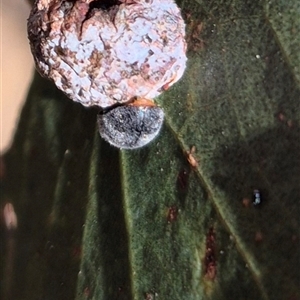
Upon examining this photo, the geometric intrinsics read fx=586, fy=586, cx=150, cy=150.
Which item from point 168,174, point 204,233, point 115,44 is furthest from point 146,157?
point 115,44

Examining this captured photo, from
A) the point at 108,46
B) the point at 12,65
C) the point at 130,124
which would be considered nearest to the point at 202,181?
the point at 130,124

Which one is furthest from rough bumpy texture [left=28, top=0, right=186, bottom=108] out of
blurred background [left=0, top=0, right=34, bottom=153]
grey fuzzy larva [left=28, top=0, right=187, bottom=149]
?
blurred background [left=0, top=0, right=34, bottom=153]

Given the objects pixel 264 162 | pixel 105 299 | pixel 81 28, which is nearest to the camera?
pixel 81 28

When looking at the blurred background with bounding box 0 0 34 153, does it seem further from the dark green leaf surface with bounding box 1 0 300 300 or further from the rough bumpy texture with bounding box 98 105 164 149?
the rough bumpy texture with bounding box 98 105 164 149

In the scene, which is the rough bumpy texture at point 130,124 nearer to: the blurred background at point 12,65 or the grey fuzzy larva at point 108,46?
the grey fuzzy larva at point 108,46

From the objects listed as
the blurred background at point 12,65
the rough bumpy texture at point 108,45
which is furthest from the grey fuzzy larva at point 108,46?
the blurred background at point 12,65

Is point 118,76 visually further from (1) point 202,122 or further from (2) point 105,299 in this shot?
(2) point 105,299

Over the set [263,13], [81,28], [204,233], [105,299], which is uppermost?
[81,28]
